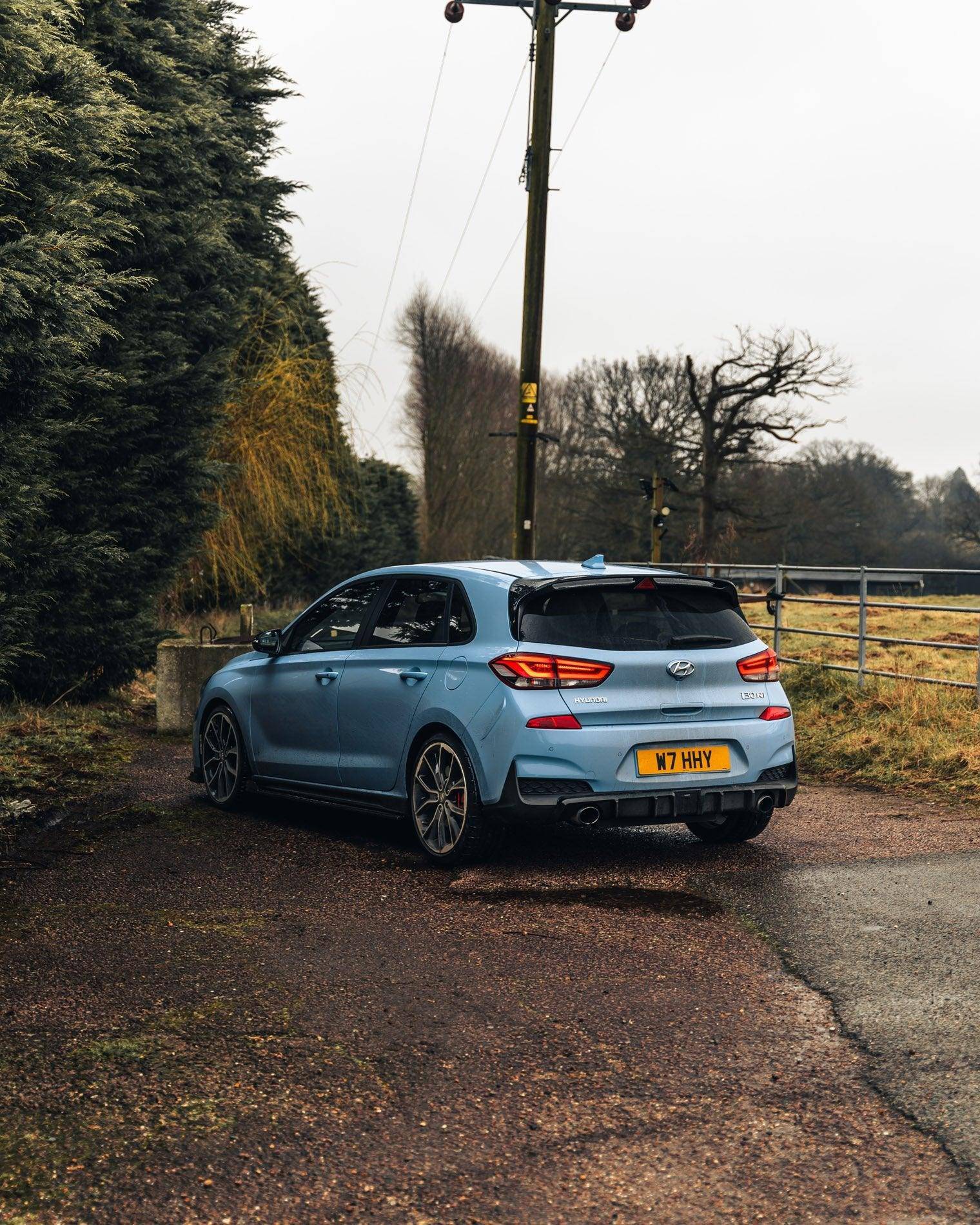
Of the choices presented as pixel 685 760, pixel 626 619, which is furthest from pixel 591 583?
pixel 685 760

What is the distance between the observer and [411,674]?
7.66 m

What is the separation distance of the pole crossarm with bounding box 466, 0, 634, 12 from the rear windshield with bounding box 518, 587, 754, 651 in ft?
44.5

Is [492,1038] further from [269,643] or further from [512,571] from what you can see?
[269,643]

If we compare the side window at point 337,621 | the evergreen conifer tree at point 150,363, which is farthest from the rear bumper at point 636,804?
the evergreen conifer tree at point 150,363

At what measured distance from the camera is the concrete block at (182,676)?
1386 cm

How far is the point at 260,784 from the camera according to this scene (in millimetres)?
9164

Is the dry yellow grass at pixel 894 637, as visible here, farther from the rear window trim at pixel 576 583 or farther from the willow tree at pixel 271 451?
the willow tree at pixel 271 451

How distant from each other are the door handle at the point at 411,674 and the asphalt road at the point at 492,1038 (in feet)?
3.21

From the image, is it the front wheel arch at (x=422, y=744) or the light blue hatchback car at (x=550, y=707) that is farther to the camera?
the front wheel arch at (x=422, y=744)

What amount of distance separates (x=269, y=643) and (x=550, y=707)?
108 inches

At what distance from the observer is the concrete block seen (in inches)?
546

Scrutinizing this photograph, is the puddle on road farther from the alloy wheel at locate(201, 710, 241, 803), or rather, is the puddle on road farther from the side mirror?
the alloy wheel at locate(201, 710, 241, 803)

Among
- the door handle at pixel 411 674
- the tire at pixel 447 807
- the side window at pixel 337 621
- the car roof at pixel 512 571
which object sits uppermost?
the car roof at pixel 512 571

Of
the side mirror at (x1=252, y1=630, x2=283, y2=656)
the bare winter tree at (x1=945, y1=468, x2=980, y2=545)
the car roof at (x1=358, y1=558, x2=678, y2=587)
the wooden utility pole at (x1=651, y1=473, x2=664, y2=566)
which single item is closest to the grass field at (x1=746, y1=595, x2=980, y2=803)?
the car roof at (x1=358, y1=558, x2=678, y2=587)
